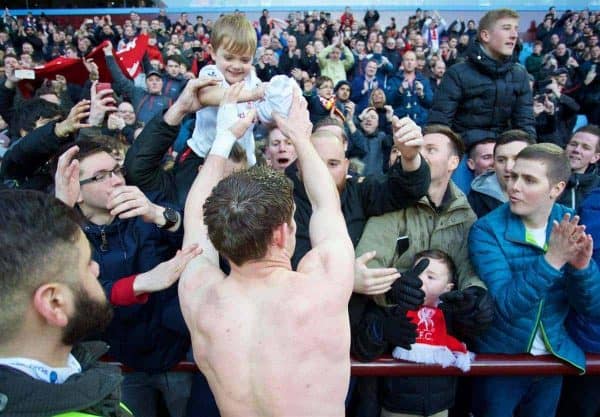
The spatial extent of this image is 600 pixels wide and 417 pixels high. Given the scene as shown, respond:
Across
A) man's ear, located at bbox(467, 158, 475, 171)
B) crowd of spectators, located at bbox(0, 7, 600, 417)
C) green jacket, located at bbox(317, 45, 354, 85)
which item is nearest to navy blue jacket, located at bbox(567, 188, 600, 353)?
crowd of spectators, located at bbox(0, 7, 600, 417)

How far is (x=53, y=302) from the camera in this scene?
115 centimetres

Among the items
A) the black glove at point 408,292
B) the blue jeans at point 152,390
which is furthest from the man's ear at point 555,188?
the blue jeans at point 152,390

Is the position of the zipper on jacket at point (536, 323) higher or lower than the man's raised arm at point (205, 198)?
lower

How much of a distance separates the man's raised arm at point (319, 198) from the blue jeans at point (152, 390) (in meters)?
1.12

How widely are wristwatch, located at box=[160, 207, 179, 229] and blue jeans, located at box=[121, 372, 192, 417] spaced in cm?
74

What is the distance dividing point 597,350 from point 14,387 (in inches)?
91.7

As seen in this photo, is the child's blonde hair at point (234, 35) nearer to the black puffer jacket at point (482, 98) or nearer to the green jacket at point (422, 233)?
the green jacket at point (422, 233)

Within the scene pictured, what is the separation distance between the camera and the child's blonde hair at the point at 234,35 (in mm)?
2713

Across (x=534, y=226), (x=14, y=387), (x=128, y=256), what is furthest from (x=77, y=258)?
(x=534, y=226)

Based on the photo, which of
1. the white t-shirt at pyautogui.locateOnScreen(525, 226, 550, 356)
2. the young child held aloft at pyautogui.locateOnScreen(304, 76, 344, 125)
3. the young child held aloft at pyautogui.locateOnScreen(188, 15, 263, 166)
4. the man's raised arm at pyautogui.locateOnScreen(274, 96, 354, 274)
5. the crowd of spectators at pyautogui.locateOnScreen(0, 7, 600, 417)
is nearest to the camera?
the man's raised arm at pyautogui.locateOnScreen(274, 96, 354, 274)

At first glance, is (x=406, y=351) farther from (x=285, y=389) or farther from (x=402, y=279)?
(x=285, y=389)

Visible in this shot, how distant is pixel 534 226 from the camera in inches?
93.9

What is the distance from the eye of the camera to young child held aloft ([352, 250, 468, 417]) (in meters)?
2.07

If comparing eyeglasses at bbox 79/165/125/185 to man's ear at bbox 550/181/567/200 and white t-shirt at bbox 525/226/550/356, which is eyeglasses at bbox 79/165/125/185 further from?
man's ear at bbox 550/181/567/200
